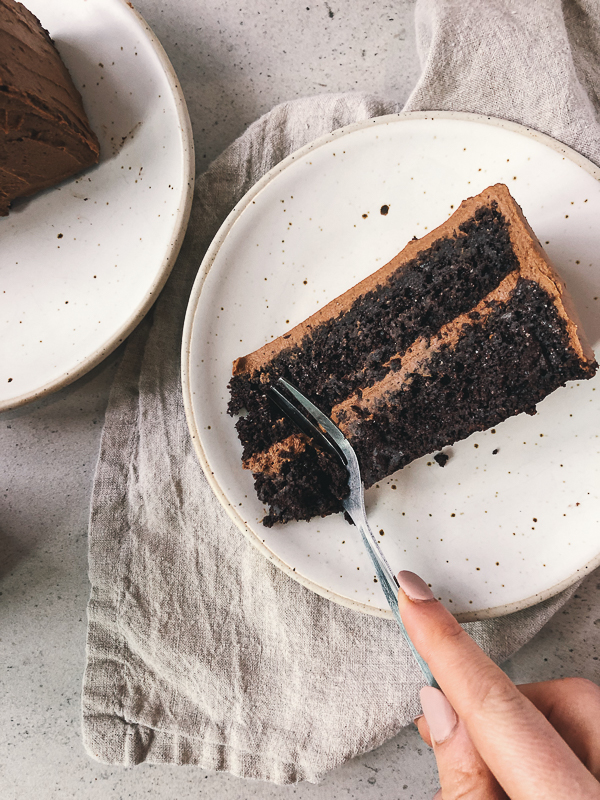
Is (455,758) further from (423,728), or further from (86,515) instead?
(86,515)

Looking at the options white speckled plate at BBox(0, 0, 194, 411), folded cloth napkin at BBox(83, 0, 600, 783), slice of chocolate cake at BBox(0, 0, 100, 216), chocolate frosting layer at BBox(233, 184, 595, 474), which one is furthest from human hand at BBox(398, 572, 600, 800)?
slice of chocolate cake at BBox(0, 0, 100, 216)

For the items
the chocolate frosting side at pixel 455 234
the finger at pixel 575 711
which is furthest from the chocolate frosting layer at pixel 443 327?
the finger at pixel 575 711

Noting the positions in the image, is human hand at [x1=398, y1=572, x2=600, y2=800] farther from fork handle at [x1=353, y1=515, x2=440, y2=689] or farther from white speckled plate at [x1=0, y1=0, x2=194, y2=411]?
white speckled plate at [x1=0, y1=0, x2=194, y2=411]

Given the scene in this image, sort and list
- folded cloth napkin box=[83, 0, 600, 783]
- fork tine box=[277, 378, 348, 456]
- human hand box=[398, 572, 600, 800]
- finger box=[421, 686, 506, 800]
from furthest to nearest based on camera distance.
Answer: folded cloth napkin box=[83, 0, 600, 783] → fork tine box=[277, 378, 348, 456] → finger box=[421, 686, 506, 800] → human hand box=[398, 572, 600, 800]

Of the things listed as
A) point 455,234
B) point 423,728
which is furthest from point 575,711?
point 455,234

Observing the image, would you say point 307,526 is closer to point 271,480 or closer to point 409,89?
point 271,480

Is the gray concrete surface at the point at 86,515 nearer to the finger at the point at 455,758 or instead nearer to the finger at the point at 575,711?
the finger at the point at 575,711
